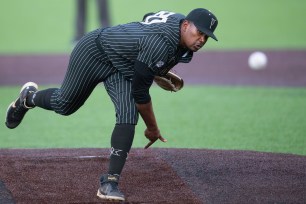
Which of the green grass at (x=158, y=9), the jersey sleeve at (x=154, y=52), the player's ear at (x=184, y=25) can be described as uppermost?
the player's ear at (x=184, y=25)

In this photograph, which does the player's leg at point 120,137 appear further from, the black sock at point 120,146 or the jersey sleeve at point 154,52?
the jersey sleeve at point 154,52

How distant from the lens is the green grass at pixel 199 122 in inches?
307

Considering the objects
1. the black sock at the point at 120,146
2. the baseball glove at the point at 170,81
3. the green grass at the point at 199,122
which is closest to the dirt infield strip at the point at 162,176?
the black sock at the point at 120,146

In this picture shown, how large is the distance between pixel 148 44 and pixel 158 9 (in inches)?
494

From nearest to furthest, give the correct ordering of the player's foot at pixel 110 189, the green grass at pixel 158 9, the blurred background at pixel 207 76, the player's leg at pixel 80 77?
the player's foot at pixel 110 189 → the player's leg at pixel 80 77 → the blurred background at pixel 207 76 → the green grass at pixel 158 9

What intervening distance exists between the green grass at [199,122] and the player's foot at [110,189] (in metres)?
2.51

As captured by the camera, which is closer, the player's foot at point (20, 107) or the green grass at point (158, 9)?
the player's foot at point (20, 107)

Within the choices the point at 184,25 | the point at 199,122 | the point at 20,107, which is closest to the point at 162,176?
the point at 184,25

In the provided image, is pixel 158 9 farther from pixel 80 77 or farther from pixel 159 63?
pixel 159 63

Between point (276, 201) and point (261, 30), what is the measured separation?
1156 centimetres

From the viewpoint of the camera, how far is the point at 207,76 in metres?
12.2

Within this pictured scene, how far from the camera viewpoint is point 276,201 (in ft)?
16.6

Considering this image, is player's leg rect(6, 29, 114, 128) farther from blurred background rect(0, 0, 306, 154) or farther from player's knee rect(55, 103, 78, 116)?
blurred background rect(0, 0, 306, 154)

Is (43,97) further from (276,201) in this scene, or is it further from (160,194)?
(276,201)
